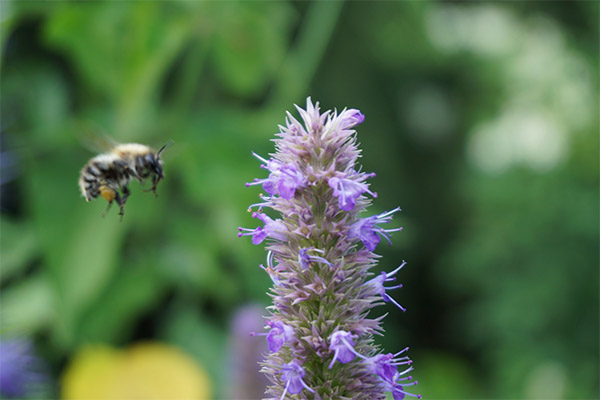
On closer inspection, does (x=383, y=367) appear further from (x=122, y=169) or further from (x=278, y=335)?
(x=122, y=169)

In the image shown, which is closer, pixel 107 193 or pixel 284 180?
pixel 284 180

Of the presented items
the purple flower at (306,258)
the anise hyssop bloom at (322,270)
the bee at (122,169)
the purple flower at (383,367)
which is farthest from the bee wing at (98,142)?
the purple flower at (383,367)

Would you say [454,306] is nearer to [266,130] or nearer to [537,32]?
[537,32]

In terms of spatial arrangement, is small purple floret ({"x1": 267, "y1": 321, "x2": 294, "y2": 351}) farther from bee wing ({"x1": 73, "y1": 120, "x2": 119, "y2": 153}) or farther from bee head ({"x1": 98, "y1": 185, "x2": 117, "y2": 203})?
bee wing ({"x1": 73, "y1": 120, "x2": 119, "y2": 153})

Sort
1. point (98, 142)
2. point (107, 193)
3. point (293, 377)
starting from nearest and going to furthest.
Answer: point (293, 377) → point (107, 193) → point (98, 142)

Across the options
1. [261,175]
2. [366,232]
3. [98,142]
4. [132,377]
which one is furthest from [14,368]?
[366,232]

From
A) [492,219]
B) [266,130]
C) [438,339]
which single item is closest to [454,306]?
[438,339]

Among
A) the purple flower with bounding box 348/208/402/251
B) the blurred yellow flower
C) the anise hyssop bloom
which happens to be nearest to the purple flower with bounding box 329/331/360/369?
the anise hyssop bloom

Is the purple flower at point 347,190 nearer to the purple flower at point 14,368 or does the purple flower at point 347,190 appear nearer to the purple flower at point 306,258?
the purple flower at point 306,258
